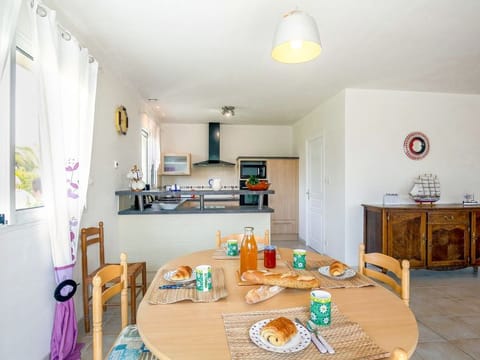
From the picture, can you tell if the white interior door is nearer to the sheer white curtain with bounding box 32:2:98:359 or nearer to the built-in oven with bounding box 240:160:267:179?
the built-in oven with bounding box 240:160:267:179

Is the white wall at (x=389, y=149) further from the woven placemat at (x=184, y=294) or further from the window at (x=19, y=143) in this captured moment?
the window at (x=19, y=143)

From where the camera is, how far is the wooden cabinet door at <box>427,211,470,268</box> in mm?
3262

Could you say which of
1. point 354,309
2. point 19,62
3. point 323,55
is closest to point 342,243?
point 323,55

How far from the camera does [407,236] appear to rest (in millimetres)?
3236

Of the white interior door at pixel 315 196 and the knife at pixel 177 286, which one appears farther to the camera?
the white interior door at pixel 315 196

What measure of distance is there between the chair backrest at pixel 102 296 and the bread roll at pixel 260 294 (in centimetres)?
58

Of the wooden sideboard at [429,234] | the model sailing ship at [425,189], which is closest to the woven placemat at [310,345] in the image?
the wooden sideboard at [429,234]

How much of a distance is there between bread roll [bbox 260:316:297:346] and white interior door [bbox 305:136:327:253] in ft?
12.3

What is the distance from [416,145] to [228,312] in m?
3.82

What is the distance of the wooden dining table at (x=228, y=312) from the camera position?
81 cm

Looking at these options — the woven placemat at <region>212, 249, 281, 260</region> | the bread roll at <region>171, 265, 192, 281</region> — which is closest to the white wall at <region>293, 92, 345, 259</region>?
the woven placemat at <region>212, 249, 281, 260</region>

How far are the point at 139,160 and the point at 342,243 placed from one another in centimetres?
309

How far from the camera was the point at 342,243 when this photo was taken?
3.74m

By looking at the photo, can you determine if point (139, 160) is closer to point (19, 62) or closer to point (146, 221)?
point (146, 221)
